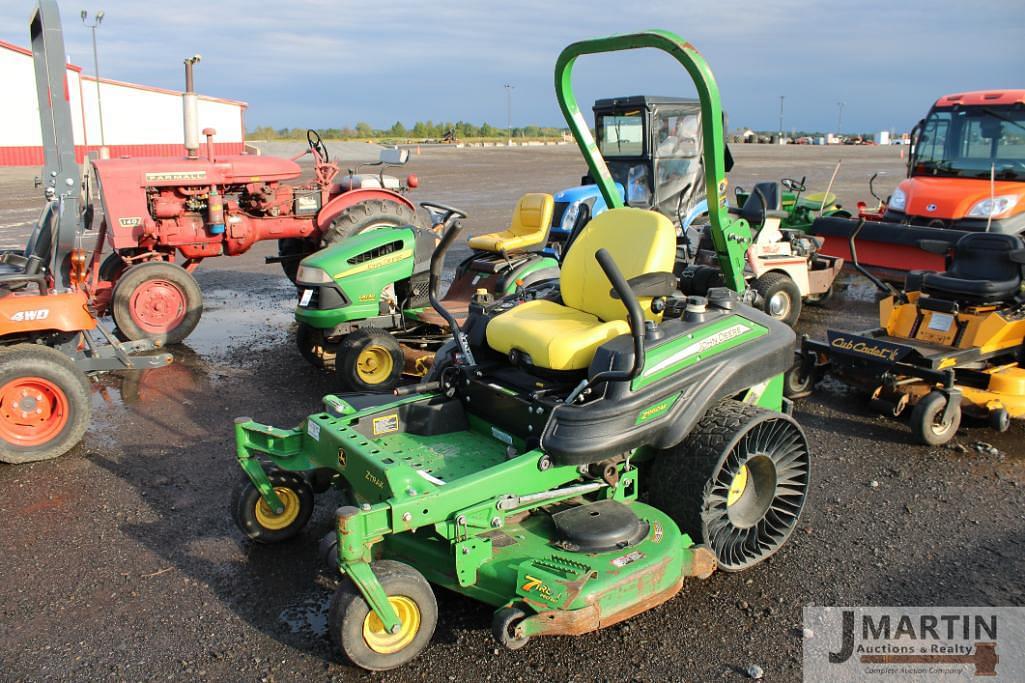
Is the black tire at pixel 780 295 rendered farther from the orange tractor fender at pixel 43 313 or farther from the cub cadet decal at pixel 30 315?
the cub cadet decal at pixel 30 315

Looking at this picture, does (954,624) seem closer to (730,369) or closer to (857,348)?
(730,369)

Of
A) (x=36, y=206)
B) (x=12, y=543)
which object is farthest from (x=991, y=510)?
(x=36, y=206)

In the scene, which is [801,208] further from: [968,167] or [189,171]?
[189,171]

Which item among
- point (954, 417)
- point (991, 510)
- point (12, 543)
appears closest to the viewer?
point (12, 543)

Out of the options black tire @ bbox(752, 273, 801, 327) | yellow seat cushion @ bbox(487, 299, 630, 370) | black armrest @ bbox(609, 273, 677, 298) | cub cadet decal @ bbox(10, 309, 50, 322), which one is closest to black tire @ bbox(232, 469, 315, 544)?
yellow seat cushion @ bbox(487, 299, 630, 370)

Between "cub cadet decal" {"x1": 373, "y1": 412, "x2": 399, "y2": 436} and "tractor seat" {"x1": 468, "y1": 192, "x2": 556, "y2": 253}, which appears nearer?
"cub cadet decal" {"x1": 373, "y1": 412, "x2": 399, "y2": 436}

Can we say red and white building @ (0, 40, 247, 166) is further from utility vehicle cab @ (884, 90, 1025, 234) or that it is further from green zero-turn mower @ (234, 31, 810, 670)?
green zero-turn mower @ (234, 31, 810, 670)

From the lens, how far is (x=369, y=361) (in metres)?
6.22

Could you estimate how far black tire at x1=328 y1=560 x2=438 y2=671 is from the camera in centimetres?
303

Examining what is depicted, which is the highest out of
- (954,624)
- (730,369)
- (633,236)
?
(633,236)

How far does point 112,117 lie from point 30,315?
→ 31803 mm

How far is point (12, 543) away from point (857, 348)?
4978 millimetres

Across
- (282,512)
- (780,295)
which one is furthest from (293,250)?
(282,512)

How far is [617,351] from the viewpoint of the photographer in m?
3.58
